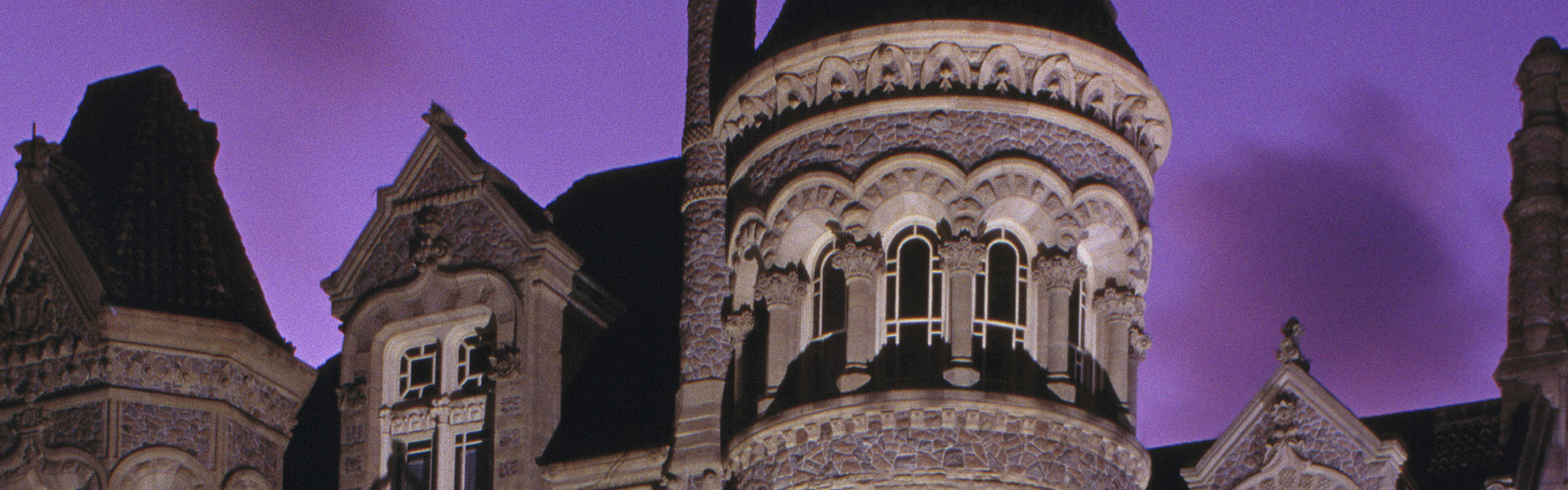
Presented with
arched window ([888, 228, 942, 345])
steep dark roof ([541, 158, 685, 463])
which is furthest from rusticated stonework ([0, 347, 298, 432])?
arched window ([888, 228, 942, 345])

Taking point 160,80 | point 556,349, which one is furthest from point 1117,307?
point 160,80

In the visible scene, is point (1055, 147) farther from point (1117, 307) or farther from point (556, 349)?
point (556, 349)

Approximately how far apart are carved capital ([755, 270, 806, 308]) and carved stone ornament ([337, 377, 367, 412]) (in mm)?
5124

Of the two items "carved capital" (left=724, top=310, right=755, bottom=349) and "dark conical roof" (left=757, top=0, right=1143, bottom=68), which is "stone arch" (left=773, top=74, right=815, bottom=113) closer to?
"dark conical roof" (left=757, top=0, right=1143, bottom=68)

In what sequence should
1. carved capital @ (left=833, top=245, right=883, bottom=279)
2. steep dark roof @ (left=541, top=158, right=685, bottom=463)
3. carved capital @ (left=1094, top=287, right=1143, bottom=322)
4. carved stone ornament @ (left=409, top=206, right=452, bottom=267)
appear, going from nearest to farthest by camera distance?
1. carved capital @ (left=833, top=245, right=883, bottom=279)
2. carved capital @ (left=1094, top=287, right=1143, bottom=322)
3. steep dark roof @ (left=541, top=158, right=685, bottom=463)
4. carved stone ornament @ (left=409, top=206, right=452, bottom=267)

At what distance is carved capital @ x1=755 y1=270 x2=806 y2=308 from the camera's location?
3192 cm

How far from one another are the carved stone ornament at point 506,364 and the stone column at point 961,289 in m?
5.11

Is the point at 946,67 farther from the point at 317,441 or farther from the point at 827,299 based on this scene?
the point at 317,441

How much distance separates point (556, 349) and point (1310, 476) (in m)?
8.17

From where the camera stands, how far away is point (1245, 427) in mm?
31875

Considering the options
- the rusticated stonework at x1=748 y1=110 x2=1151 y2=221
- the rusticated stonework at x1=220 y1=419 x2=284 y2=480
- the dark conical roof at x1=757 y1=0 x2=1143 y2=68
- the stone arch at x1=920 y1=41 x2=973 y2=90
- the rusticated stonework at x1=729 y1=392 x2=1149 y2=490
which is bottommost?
the rusticated stonework at x1=729 y1=392 x2=1149 y2=490

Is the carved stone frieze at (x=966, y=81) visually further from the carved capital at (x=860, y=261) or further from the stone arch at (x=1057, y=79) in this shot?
the carved capital at (x=860, y=261)

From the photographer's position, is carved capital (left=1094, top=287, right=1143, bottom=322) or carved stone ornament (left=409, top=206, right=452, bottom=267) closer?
carved capital (left=1094, top=287, right=1143, bottom=322)

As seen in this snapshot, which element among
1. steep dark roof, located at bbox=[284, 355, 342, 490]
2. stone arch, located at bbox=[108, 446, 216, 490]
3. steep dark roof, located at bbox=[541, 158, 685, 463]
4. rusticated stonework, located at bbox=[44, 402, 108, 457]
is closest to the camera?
steep dark roof, located at bbox=[541, 158, 685, 463]
